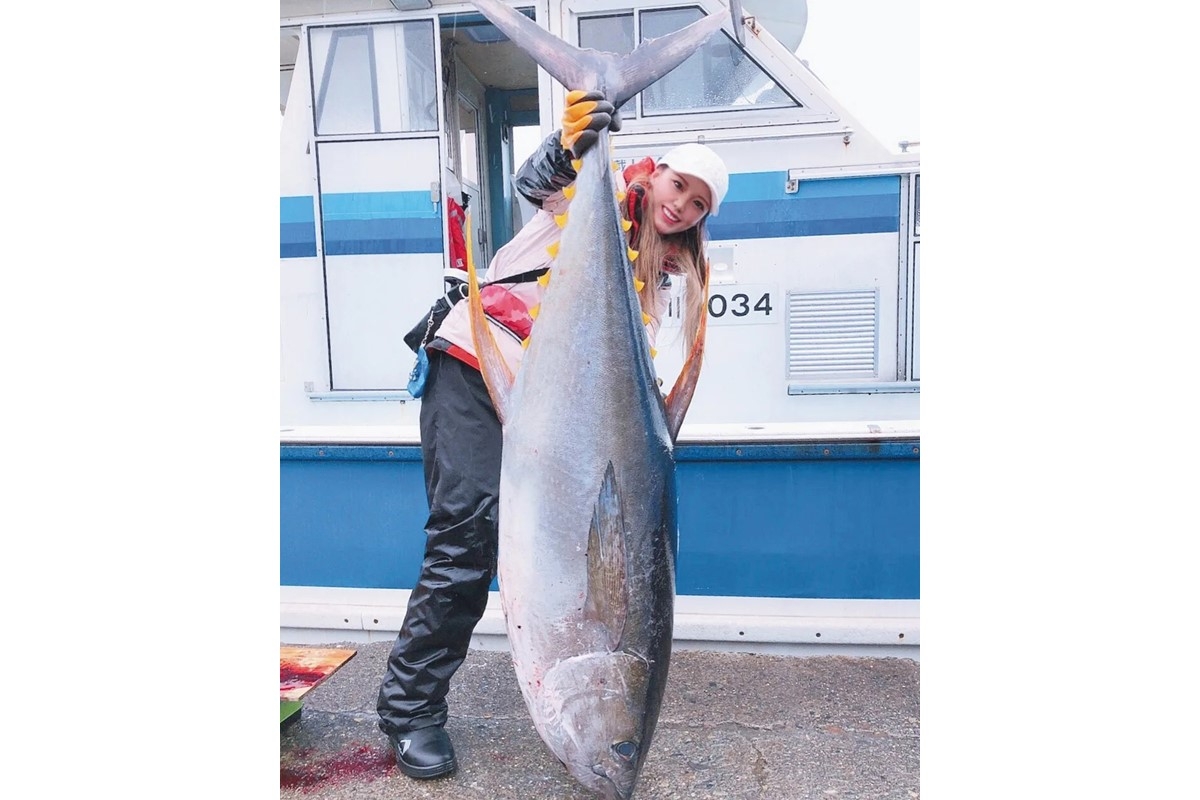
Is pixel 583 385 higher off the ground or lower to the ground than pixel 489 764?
higher

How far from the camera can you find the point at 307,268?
134 inches

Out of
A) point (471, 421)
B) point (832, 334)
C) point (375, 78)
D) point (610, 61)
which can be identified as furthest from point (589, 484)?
point (375, 78)

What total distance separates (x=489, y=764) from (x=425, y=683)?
13.3 inches

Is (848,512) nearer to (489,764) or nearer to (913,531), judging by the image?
(913,531)

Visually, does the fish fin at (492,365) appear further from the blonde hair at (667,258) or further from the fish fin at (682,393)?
the blonde hair at (667,258)

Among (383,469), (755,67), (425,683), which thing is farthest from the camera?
(755,67)

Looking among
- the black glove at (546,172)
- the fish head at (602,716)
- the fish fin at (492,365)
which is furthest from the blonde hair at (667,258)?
the fish head at (602,716)

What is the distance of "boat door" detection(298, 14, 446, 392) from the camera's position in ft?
10.8

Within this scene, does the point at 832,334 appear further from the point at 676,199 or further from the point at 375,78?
the point at 375,78

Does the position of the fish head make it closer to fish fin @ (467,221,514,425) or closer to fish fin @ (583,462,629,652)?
fish fin @ (583,462,629,652)

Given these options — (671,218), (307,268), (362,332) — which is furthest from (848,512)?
(307,268)

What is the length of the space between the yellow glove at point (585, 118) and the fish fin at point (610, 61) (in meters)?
0.06

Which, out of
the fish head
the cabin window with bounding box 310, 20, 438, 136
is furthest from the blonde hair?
the cabin window with bounding box 310, 20, 438, 136

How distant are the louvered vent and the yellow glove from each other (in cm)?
174
